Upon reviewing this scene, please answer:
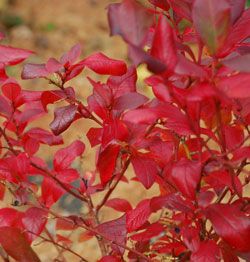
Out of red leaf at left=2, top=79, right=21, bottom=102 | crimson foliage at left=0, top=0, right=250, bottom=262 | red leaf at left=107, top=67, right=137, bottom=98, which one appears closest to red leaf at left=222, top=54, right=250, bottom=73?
crimson foliage at left=0, top=0, right=250, bottom=262

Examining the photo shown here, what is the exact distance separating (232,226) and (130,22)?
1.35 ft

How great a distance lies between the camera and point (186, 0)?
103 centimetres

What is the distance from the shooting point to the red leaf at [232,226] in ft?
3.21

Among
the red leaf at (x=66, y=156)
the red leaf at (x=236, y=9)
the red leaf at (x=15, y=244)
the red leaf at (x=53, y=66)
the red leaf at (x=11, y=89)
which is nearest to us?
the red leaf at (x=236, y=9)

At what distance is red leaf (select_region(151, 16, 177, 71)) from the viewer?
0.84 meters

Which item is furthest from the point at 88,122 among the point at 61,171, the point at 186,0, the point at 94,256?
the point at 186,0

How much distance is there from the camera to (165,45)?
0.85 meters

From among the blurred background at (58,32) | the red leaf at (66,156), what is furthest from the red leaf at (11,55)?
the blurred background at (58,32)

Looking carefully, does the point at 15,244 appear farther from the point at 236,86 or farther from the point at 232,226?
the point at 236,86

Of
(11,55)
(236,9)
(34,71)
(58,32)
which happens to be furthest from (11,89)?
(58,32)

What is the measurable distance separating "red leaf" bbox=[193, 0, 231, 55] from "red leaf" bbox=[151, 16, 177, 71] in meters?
0.05

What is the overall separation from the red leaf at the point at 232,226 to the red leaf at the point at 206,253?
0.10 metres

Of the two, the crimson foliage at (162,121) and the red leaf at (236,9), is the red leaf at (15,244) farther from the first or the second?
the red leaf at (236,9)

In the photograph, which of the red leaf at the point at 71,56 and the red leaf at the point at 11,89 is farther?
the red leaf at the point at 11,89
